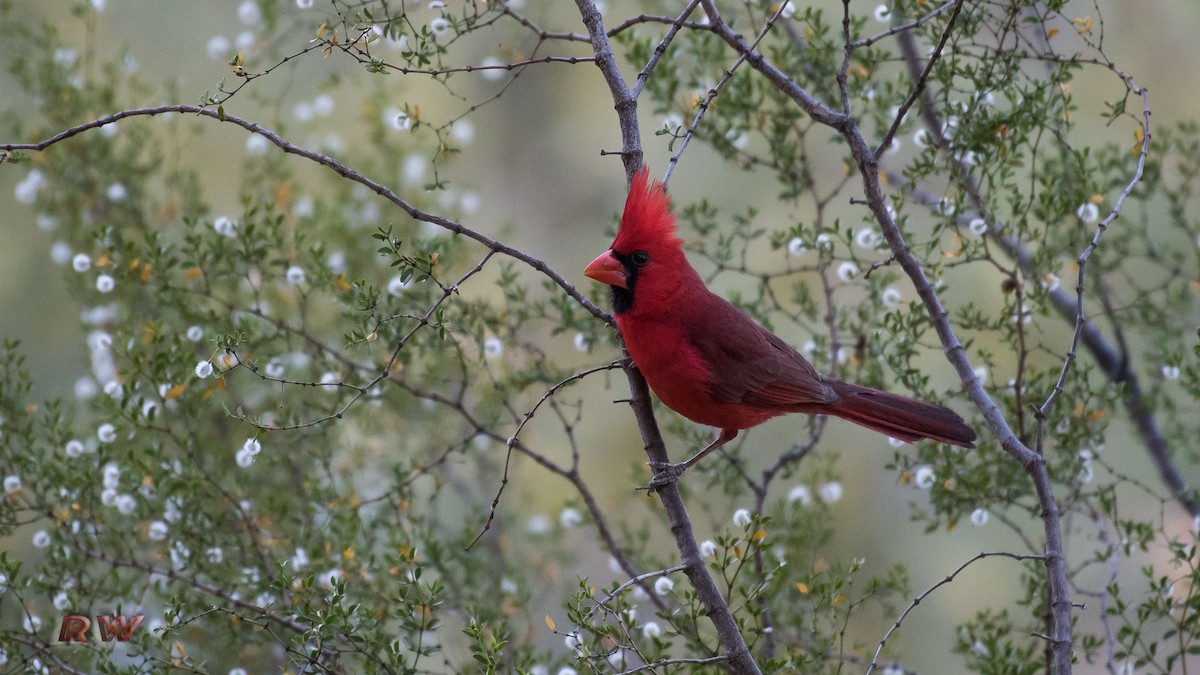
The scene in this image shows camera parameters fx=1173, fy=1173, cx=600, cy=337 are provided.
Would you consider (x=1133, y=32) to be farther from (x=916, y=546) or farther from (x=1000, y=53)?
(x=1000, y=53)

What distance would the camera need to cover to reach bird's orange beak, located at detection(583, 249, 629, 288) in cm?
213

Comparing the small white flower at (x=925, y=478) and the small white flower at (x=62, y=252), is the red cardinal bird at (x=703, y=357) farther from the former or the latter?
the small white flower at (x=62, y=252)

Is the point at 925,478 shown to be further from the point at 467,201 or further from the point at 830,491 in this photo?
the point at 467,201

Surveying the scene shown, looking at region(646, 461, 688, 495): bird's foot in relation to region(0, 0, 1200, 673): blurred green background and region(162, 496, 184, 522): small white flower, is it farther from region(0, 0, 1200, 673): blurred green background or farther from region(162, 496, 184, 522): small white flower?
region(0, 0, 1200, 673): blurred green background

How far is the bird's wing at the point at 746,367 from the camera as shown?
2242 millimetres

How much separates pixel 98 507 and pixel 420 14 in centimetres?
276

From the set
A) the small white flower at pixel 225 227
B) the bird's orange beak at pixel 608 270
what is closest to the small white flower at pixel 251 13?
the small white flower at pixel 225 227

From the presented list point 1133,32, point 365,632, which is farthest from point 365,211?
point 1133,32

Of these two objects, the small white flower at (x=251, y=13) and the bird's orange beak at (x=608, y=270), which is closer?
the bird's orange beak at (x=608, y=270)

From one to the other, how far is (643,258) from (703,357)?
22cm

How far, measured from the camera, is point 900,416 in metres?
2.13

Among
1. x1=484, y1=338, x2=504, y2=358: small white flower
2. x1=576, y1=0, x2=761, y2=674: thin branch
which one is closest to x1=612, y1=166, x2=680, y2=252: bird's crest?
x1=576, y1=0, x2=761, y2=674: thin branch

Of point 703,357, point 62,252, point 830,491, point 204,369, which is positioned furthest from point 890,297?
point 62,252

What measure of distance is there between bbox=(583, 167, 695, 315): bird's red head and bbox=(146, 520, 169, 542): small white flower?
987mm
